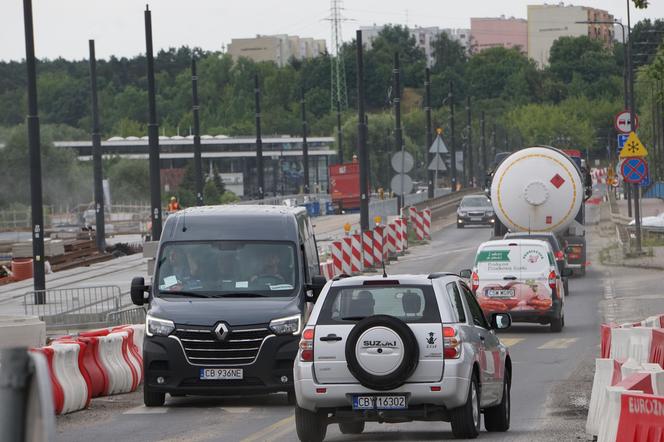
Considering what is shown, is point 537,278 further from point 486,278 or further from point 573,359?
point 573,359

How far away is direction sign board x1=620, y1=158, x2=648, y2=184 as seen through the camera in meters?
43.2

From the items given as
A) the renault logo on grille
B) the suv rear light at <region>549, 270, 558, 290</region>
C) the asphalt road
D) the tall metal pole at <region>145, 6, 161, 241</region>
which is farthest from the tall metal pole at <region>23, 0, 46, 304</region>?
the renault logo on grille

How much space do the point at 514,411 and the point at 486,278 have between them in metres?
11.5

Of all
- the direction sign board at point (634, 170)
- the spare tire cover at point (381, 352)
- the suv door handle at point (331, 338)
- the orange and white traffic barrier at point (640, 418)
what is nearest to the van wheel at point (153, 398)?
the suv door handle at point (331, 338)

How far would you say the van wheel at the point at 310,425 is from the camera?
40.1 feet

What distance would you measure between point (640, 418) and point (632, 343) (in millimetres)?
6620

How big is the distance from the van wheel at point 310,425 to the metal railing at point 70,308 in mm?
17760

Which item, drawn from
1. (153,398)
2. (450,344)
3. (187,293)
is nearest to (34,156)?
(187,293)

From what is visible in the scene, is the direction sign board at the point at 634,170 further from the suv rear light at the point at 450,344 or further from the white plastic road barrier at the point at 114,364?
the suv rear light at the point at 450,344

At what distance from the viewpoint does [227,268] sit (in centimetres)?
1722

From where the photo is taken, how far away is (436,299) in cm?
1221

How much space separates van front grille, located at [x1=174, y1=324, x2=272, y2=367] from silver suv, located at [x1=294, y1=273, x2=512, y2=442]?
3768 millimetres

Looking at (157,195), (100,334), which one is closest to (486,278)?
(100,334)

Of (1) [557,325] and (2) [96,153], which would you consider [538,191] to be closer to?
(1) [557,325]
